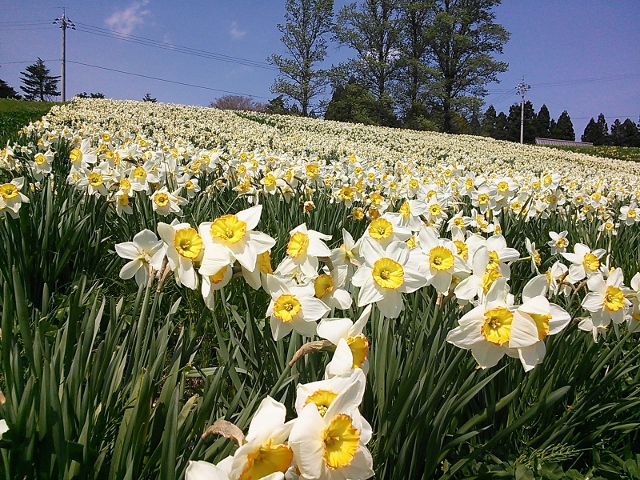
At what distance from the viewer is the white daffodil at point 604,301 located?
1639 mm

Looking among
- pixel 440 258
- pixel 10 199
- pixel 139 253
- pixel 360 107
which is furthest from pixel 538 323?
pixel 360 107

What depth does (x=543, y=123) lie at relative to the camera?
74.0 metres

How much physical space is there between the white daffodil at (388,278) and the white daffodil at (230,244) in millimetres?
341

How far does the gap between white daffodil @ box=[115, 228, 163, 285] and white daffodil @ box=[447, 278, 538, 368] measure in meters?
0.90

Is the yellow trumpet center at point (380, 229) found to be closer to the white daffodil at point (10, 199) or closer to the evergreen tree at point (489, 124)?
the white daffodil at point (10, 199)

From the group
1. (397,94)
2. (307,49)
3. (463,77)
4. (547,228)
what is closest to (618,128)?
(463,77)

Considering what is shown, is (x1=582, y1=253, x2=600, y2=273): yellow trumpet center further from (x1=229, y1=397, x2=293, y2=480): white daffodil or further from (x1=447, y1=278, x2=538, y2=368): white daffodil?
(x1=229, y1=397, x2=293, y2=480): white daffodil

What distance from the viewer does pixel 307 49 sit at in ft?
149

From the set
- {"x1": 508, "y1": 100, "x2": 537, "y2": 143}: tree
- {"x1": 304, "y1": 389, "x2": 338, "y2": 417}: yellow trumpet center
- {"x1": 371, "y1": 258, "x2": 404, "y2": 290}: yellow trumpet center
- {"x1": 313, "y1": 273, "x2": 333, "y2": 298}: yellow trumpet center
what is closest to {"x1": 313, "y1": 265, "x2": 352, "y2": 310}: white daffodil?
{"x1": 313, "y1": 273, "x2": 333, "y2": 298}: yellow trumpet center

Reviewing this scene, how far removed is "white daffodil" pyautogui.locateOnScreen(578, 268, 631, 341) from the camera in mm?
1639

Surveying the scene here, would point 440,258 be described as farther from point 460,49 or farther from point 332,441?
point 460,49

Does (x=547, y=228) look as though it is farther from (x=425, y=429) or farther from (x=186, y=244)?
(x=186, y=244)

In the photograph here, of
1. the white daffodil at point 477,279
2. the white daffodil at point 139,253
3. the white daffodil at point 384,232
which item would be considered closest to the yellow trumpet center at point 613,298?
the white daffodil at point 477,279

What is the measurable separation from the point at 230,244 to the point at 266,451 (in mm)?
544
